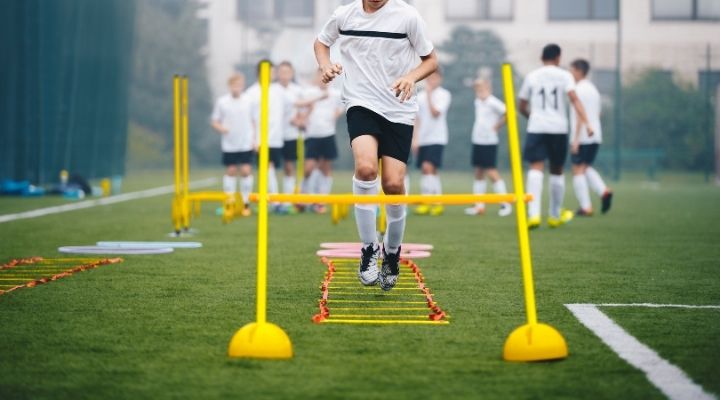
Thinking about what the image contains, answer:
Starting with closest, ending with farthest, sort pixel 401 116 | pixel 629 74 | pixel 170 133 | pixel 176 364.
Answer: pixel 176 364 < pixel 401 116 < pixel 629 74 < pixel 170 133

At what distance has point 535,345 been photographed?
4.47 m

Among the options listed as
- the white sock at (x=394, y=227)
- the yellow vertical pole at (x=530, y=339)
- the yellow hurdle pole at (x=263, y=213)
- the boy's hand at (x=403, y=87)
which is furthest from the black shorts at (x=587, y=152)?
the yellow hurdle pole at (x=263, y=213)

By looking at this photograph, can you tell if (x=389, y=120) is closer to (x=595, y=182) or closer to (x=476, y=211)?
(x=476, y=211)

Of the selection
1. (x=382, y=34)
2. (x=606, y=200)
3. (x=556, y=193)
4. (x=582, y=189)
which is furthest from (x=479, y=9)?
(x=382, y=34)

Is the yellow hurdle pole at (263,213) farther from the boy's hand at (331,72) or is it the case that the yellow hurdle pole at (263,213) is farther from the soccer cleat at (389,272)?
the soccer cleat at (389,272)

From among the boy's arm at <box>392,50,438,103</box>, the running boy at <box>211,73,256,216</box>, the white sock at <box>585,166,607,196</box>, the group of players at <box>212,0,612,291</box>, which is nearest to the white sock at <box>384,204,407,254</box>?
the group of players at <box>212,0,612,291</box>

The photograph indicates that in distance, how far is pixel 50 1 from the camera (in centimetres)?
2022

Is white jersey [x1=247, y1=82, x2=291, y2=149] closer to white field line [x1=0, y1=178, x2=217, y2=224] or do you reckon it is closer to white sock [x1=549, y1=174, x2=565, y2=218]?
white field line [x1=0, y1=178, x2=217, y2=224]

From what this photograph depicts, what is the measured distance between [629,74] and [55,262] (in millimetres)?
25359

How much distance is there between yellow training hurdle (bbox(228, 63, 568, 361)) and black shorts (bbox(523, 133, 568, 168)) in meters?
8.03

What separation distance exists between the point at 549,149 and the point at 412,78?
7146 millimetres

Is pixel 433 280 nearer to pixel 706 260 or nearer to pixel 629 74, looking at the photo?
pixel 706 260

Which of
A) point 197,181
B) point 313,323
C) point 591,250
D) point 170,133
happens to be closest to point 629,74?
point 197,181

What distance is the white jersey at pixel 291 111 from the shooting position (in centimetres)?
1566
